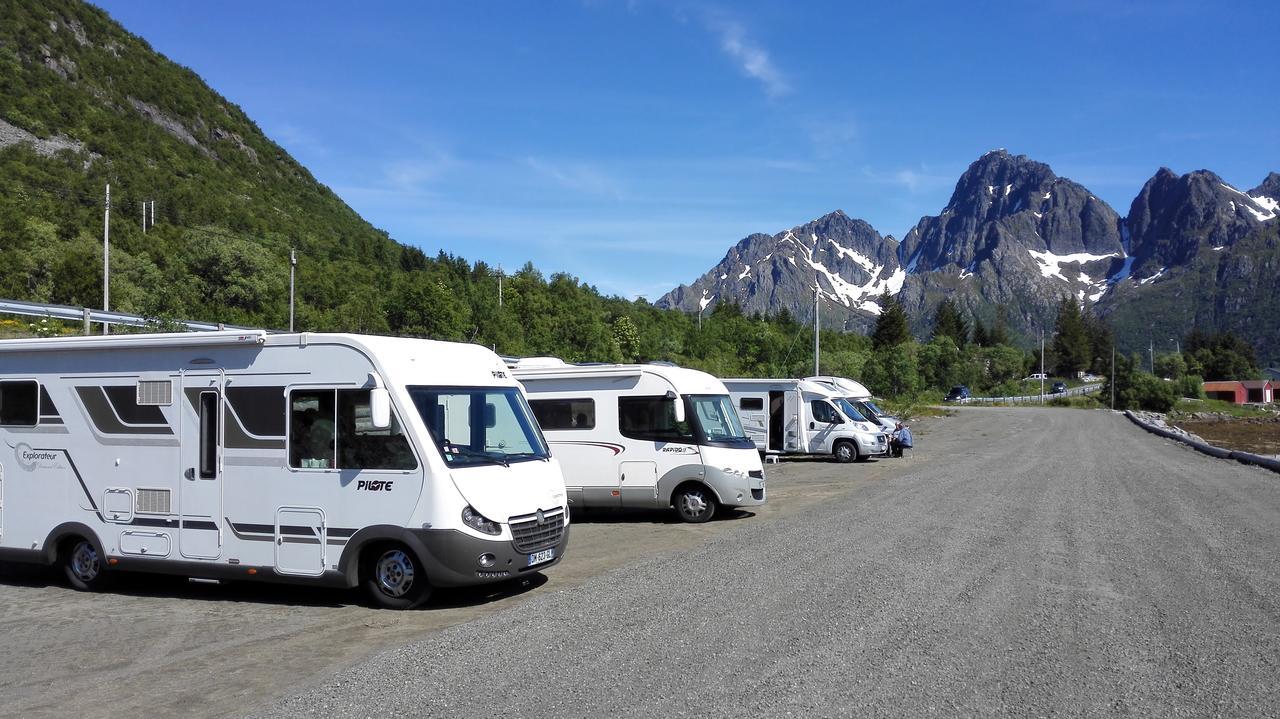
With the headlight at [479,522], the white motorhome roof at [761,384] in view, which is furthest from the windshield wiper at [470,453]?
the white motorhome roof at [761,384]

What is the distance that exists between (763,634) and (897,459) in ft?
71.0

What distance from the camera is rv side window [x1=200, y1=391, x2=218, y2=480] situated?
30.9 feet

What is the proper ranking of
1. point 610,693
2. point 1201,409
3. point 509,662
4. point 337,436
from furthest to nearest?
1. point 1201,409
2. point 337,436
3. point 509,662
4. point 610,693

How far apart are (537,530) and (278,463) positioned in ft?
8.63

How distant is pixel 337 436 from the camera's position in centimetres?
904

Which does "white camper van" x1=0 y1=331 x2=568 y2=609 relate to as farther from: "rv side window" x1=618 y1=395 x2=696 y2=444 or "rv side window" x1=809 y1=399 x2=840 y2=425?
"rv side window" x1=809 y1=399 x2=840 y2=425

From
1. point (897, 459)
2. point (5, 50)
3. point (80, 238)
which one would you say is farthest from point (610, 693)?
point (5, 50)

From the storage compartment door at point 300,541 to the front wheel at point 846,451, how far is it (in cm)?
2026

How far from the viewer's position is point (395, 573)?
8977 mm

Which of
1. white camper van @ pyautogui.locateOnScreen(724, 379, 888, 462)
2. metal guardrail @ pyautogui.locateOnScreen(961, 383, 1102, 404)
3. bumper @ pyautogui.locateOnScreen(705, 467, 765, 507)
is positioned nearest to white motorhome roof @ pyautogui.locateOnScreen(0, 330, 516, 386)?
bumper @ pyautogui.locateOnScreen(705, 467, 765, 507)

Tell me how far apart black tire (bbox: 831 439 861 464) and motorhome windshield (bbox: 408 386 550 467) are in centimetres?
1854

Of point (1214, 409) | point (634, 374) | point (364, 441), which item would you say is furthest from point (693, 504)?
point (1214, 409)

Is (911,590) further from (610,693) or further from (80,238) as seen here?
(80,238)

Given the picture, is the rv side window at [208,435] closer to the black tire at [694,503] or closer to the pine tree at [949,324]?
the black tire at [694,503]
